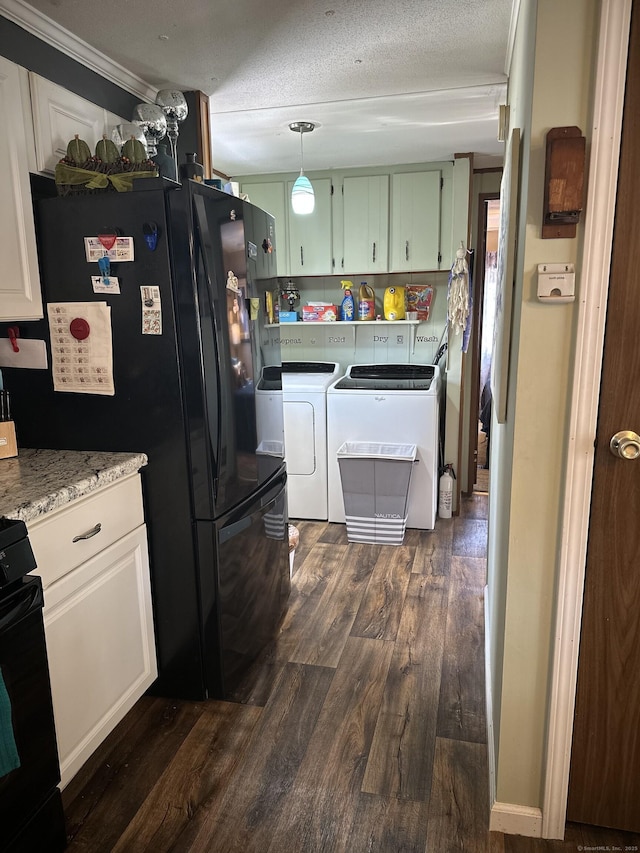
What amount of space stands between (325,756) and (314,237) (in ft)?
10.5

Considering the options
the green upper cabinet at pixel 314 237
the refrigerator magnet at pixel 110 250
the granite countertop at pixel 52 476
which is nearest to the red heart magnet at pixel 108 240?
the refrigerator magnet at pixel 110 250

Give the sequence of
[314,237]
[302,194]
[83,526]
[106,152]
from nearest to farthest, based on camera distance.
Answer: [83,526], [106,152], [302,194], [314,237]

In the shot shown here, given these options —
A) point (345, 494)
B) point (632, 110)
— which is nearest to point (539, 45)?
point (632, 110)

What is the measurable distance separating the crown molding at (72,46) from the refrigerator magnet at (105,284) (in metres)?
0.80

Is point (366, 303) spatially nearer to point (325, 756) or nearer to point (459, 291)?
point (459, 291)

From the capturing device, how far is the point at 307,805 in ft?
5.43

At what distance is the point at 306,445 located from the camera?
378cm

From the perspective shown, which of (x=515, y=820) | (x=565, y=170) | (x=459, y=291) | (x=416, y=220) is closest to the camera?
(x=565, y=170)

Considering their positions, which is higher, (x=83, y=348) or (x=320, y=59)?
(x=320, y=59)

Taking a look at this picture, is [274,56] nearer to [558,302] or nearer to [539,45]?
[539,45]

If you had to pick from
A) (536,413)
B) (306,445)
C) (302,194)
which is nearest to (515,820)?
(536,413)

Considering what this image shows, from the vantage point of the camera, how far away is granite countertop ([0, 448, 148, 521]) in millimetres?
1477

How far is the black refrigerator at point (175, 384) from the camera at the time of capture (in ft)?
6.09

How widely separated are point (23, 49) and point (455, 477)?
125 inches
